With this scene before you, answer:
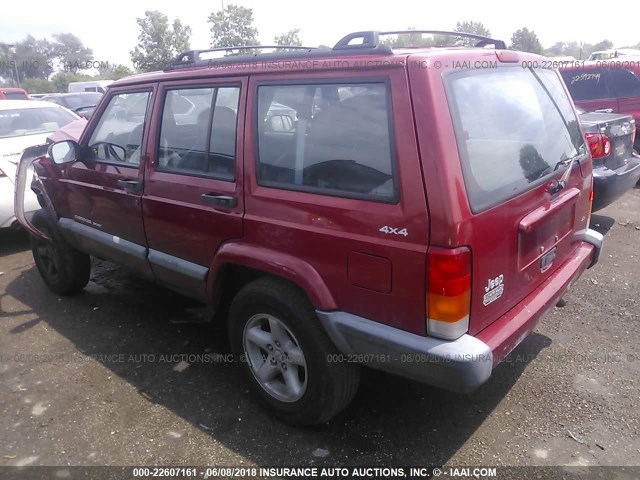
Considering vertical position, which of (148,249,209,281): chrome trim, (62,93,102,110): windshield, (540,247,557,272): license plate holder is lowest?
(148,249,209,281): chrome trim

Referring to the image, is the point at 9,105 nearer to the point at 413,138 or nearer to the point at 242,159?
the point at 242,159

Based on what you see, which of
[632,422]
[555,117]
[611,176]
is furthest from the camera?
[611,176]

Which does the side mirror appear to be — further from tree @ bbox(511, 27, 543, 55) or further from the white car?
tree @ bbox(511, 27, 543, 55)

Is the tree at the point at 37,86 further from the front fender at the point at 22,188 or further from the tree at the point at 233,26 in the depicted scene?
the front fender at the point at 22,188

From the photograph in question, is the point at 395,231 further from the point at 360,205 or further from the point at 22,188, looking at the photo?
the point at 22,188

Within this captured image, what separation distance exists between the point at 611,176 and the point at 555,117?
2.82 metres

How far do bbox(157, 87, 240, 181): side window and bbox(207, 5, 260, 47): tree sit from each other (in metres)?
33.0

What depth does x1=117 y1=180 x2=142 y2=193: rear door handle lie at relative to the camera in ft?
10.9

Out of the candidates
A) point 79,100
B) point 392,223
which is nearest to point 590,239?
point 392,223

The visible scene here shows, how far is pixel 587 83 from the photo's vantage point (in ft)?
25.8

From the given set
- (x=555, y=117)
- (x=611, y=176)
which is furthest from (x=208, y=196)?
(x=611, y=176)

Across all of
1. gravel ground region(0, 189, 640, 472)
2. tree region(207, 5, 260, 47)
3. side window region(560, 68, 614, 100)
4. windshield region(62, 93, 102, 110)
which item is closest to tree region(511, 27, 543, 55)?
tree region(207, 5, 260, 47)

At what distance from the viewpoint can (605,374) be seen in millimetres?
3111

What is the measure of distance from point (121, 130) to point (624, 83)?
7.23 metres
